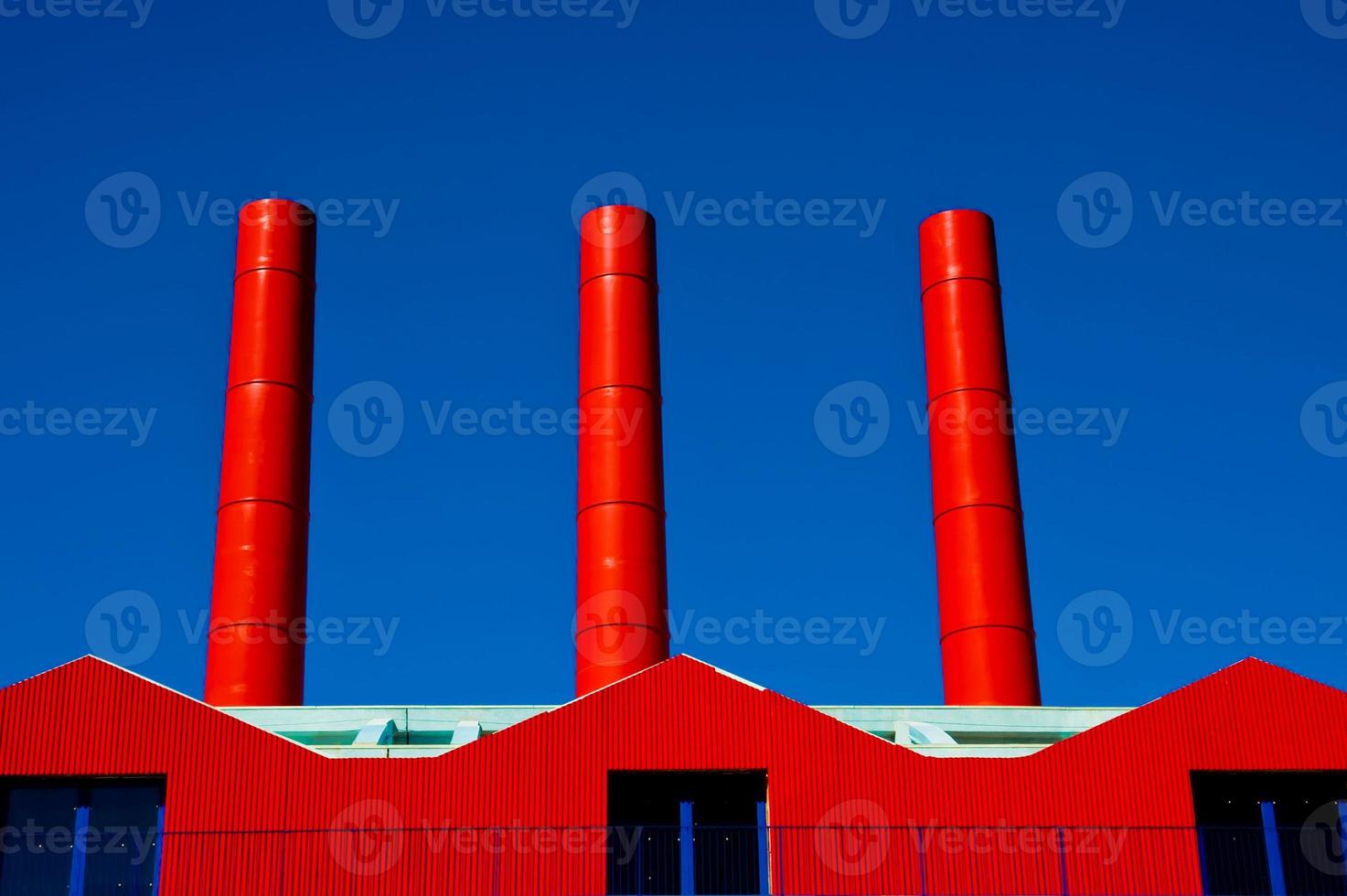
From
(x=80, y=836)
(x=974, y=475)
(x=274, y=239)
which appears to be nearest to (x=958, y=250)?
(x=974, y=475)

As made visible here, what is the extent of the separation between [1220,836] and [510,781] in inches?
486

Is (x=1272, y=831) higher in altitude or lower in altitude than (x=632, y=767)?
lower

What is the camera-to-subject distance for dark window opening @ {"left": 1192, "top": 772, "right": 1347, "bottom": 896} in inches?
1299

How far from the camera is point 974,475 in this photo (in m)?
42.5

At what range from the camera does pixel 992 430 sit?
43.0 metres

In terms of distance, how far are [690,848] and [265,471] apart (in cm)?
1466

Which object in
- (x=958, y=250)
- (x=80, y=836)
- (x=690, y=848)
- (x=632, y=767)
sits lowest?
(x=690, y=848)

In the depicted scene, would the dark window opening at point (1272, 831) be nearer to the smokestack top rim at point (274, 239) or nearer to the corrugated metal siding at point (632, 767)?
the corrugated metal siding at point (632, 767)

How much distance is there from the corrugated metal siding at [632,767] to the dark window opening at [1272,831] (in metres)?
1.08

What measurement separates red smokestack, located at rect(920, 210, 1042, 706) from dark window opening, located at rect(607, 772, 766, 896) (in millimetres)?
8650

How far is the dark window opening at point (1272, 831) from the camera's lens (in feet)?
108

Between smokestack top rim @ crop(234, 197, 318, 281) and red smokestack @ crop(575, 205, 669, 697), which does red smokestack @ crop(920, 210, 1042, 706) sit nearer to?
red smokestack @ crop(575, 205, 669, 697)

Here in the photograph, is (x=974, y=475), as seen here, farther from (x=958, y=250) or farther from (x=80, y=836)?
(x=80, y=836)

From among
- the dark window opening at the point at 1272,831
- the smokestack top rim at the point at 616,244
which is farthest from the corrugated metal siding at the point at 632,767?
the smokestack top rim at the point at 616,244
